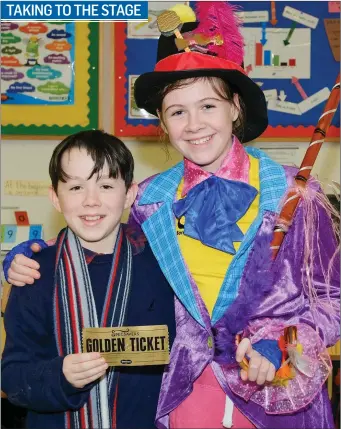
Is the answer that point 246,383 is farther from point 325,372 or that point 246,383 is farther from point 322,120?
point 322,120

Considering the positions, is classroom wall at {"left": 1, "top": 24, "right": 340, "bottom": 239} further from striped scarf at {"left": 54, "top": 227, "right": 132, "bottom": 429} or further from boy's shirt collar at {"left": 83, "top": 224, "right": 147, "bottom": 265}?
striped scarf at {"left": 54, "top": 227, "right": 132, "bottom": 429}

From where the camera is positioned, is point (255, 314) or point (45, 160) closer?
point (255, 314)

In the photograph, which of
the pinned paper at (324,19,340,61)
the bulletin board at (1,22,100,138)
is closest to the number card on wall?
the bulletin board at (1,22,100,138)

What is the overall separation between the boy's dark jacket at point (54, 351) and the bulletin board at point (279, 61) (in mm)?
1303

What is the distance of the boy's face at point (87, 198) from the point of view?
1.52 meters

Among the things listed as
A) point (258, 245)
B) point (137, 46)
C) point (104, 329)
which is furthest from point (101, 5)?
point (104, 329)

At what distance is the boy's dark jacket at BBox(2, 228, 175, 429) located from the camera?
144 centimetres

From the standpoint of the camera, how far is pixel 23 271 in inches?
59.6

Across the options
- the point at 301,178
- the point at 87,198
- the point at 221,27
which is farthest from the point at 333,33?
the point at 87,198

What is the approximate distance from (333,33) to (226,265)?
61.7 inches

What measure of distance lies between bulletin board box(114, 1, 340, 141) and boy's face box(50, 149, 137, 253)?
1256mm

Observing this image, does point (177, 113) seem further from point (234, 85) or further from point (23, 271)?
→ point (23, 271)

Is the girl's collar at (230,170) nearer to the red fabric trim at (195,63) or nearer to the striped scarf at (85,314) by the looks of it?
the red fabric trim at (195,63)

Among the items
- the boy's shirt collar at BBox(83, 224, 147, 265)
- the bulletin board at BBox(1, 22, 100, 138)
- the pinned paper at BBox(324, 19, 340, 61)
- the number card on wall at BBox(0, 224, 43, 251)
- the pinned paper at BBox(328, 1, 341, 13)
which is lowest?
the number card on wall at BBox(0, 224, 43, 251)
